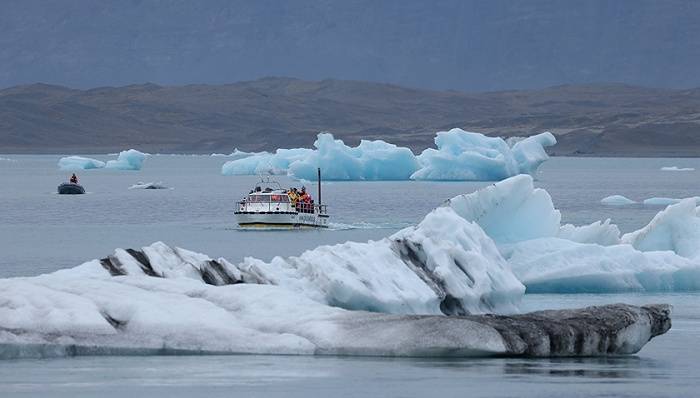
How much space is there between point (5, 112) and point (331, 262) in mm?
180963

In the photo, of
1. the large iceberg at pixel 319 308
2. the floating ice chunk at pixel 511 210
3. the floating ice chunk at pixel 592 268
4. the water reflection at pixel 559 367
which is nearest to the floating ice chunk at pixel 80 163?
the floating ice chunk at pixel 511 210

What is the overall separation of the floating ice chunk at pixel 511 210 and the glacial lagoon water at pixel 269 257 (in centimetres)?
114

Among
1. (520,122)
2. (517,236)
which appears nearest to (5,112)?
Result: (520,122)

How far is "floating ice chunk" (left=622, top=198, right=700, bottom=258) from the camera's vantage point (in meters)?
22.7

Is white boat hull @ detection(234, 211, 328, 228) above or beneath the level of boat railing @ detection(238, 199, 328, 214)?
beneath

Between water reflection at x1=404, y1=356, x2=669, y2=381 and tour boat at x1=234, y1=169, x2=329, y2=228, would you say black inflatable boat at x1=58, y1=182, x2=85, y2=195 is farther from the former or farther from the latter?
water reflection at x1=404, y1=356, x2=669, y2=381

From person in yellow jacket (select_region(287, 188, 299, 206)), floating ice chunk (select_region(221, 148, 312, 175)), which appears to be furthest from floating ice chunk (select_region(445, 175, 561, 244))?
floating ice chunk (select_region(221, 148, 312, 175))

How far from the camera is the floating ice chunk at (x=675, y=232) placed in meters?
22.7

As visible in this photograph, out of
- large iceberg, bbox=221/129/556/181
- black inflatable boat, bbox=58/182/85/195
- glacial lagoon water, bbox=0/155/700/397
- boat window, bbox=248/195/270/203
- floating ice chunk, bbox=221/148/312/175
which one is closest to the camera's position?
glacial lagoon water, bbox=0/155/700/397

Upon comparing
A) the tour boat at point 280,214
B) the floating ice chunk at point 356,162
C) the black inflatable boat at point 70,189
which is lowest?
the tour boat at point 280,214

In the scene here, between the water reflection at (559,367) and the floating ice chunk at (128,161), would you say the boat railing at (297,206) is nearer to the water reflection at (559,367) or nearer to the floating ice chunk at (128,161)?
the water reflection at (559,367)

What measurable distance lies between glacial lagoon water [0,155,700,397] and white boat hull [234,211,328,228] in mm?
492

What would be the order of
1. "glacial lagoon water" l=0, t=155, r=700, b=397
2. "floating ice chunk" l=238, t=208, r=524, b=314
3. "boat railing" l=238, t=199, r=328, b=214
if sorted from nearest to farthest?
"glacial lagoon water" l=0, t=155, r=700, b=397, "floating ice chunk" l=238, t=208, r=524, b=314, "boat railing" l=238, t=199, r=328, b=214

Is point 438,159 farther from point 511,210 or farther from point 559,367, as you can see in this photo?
point 559,367
